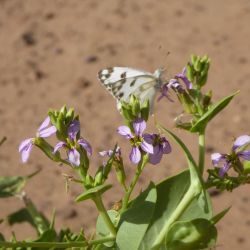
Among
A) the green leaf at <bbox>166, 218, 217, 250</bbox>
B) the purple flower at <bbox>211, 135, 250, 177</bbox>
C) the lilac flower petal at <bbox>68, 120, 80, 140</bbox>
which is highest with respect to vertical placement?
the lilac flower petal at <bbox>68, 120, 80, 140</bbox>

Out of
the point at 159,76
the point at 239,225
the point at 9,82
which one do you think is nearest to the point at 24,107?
the point at 9,82

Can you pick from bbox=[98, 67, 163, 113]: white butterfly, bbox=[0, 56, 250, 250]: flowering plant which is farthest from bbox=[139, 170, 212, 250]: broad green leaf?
bbox=[98, 67, 163, 113]: white butterfly

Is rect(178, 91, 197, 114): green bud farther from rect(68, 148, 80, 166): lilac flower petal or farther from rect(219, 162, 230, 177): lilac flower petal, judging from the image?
rect(68, 148, 80, 166): lilac flower petal

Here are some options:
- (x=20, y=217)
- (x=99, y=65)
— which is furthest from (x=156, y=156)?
(x=99, y=65)

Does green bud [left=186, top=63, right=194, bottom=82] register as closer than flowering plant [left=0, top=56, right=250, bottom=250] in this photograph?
No

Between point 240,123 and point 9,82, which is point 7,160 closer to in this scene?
point 9,82

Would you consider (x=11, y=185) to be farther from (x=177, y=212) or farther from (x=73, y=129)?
(x=177, y=212)
